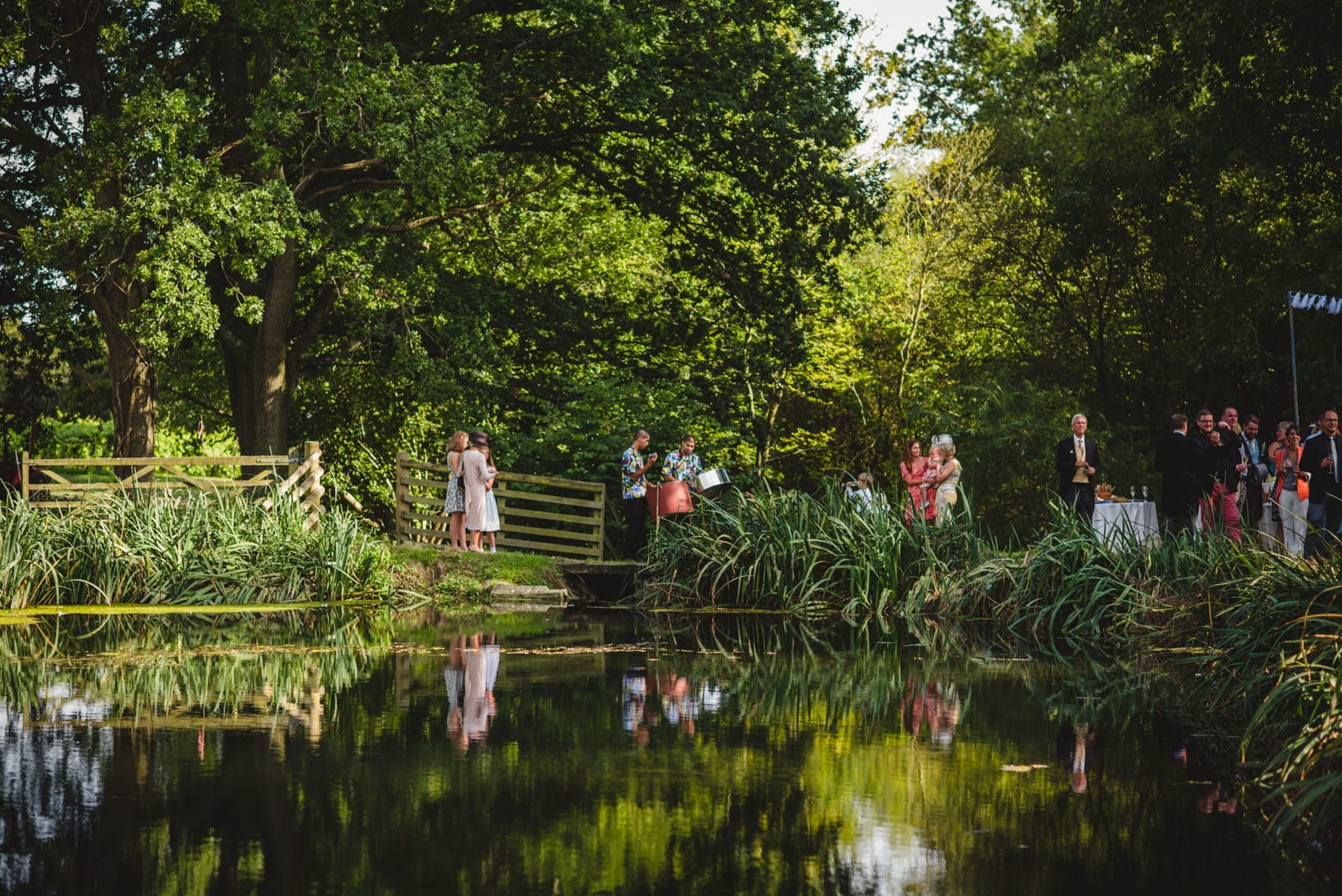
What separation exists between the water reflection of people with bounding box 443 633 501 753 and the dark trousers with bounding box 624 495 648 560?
6.27m

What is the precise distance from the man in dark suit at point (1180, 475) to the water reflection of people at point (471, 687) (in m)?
7.55

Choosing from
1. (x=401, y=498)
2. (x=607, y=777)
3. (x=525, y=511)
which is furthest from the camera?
(x=525, y=511)

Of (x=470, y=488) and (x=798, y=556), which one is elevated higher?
(x=470, y=488)

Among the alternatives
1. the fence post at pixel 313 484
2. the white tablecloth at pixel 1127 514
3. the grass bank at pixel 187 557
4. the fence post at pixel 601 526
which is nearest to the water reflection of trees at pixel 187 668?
the grass bank at pixel 187 557

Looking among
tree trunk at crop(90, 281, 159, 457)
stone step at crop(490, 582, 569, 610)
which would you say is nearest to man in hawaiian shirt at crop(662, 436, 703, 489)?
stone step at crop(490, 582, 569, 610)

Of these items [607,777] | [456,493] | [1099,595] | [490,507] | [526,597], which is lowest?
[607,777]

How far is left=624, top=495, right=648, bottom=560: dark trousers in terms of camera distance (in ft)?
63.1

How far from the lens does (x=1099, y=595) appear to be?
1286 cm

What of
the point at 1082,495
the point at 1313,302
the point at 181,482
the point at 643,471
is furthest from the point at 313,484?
the point at 1313,302

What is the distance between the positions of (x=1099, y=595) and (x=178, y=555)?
9040mm

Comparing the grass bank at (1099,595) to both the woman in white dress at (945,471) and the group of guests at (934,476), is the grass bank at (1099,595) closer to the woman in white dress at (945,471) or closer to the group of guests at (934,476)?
the group of guests at (934,476)

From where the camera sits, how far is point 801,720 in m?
8.38

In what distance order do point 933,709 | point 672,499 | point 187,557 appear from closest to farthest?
point 933,709
point 187,557
point 672,499

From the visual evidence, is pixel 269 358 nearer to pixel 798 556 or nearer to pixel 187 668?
pixel 798 556
